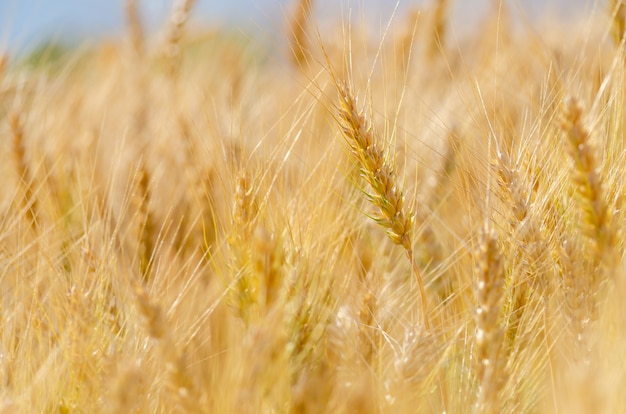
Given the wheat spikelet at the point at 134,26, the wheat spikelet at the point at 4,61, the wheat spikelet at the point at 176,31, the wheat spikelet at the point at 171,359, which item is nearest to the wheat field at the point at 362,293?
the wheat spikelet at the point at 171,359

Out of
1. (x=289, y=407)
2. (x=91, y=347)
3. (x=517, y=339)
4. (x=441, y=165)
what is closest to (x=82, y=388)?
(x=91, y=347)

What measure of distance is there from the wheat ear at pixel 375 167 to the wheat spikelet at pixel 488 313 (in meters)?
0.16

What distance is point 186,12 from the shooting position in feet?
10.2

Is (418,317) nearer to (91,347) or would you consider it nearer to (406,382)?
(406,382)

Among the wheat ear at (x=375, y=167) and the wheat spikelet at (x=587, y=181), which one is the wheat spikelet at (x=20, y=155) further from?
the wheat spikelet at (x=587, y=181)

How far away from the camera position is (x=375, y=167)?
1237mm

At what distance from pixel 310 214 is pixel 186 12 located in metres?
1.96

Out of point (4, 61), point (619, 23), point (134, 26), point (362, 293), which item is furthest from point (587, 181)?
point (134, 26)

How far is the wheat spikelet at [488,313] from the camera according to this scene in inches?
42.0

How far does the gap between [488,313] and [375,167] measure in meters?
0.31

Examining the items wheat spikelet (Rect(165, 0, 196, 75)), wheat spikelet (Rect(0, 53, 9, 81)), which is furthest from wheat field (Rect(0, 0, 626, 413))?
wheat spikelet (Rect(165, 0, 196, 75))

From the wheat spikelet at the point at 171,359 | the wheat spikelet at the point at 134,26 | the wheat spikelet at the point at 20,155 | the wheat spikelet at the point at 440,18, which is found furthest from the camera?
the wheat spikelet at the point at 134,26

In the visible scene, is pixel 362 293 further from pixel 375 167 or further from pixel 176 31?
pixel 176 31

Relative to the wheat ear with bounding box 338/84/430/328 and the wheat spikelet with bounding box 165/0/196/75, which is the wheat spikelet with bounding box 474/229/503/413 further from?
the wheat spikelet with bounding box 165/0/196/75
